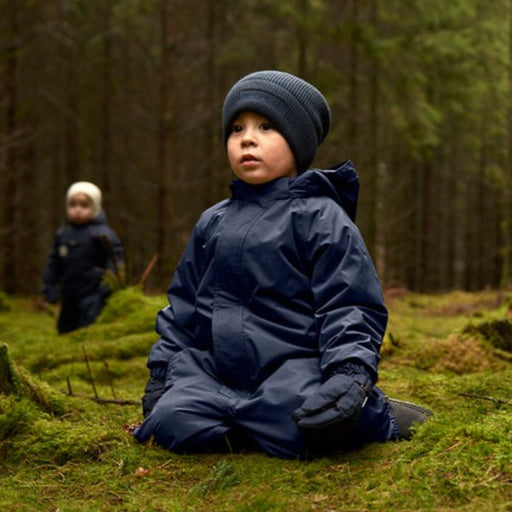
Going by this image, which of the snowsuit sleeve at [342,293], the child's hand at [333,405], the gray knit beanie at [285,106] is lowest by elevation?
the child's hand at [333,405]

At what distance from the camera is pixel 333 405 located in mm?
2891

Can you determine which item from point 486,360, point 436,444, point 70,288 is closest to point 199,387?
point 436,444

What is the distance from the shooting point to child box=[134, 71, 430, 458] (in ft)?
10.2

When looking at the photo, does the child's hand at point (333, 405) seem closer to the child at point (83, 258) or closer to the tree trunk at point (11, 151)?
the child at point (83, 258)

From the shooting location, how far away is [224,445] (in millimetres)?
3303

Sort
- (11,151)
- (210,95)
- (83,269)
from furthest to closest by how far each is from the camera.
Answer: (210,95) → (11,151) → (83,269)

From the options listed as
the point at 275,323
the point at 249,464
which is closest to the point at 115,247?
the point at 275,323

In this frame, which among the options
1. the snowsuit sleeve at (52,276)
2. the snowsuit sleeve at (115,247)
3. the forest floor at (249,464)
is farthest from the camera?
the snowsuit sleeve at (52,276)

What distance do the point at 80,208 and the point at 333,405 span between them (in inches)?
289

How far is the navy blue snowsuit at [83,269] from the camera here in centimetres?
946

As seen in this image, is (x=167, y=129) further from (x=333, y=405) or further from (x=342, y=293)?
(x=333, y=405)

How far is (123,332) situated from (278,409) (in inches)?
157

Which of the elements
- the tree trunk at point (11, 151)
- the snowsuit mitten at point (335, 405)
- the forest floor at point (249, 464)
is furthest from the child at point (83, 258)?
the snowsuit mitten at point (335, 405)

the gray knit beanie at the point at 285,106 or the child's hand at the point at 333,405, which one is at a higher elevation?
the gray knit beanie at the point at 285,106
